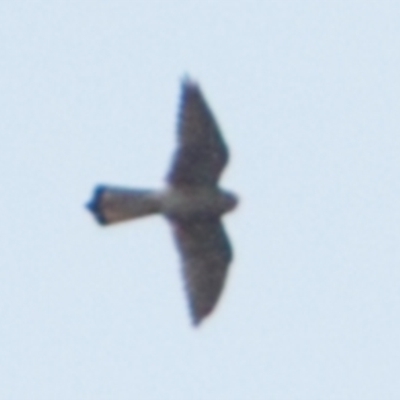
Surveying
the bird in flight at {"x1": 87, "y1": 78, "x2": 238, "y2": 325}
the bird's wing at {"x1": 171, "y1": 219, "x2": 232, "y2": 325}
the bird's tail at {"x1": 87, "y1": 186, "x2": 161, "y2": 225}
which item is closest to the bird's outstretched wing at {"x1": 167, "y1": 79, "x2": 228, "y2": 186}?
the bird in flight at {"x1": 87, "y1": 78, "x2": 238, "y2": 325}

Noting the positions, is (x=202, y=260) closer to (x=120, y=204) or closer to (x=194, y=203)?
(x=194, y=203)

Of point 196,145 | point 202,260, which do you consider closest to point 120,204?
point 196,145

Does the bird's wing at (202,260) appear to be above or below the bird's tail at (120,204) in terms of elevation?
below

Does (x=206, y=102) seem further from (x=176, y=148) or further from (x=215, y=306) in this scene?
(x=215, y=306)

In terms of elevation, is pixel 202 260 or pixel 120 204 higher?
pixel 120 204

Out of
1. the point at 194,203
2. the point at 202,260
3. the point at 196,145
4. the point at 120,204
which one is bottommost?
the point at 202,260

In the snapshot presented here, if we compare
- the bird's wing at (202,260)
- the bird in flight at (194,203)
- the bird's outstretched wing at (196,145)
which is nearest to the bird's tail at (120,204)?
the bird in flight at (194,203)

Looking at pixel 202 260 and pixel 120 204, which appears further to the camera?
pixel 202 260

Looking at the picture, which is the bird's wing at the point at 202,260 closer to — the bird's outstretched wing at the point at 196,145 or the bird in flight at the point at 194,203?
the bird in flight at the point at 194,203
